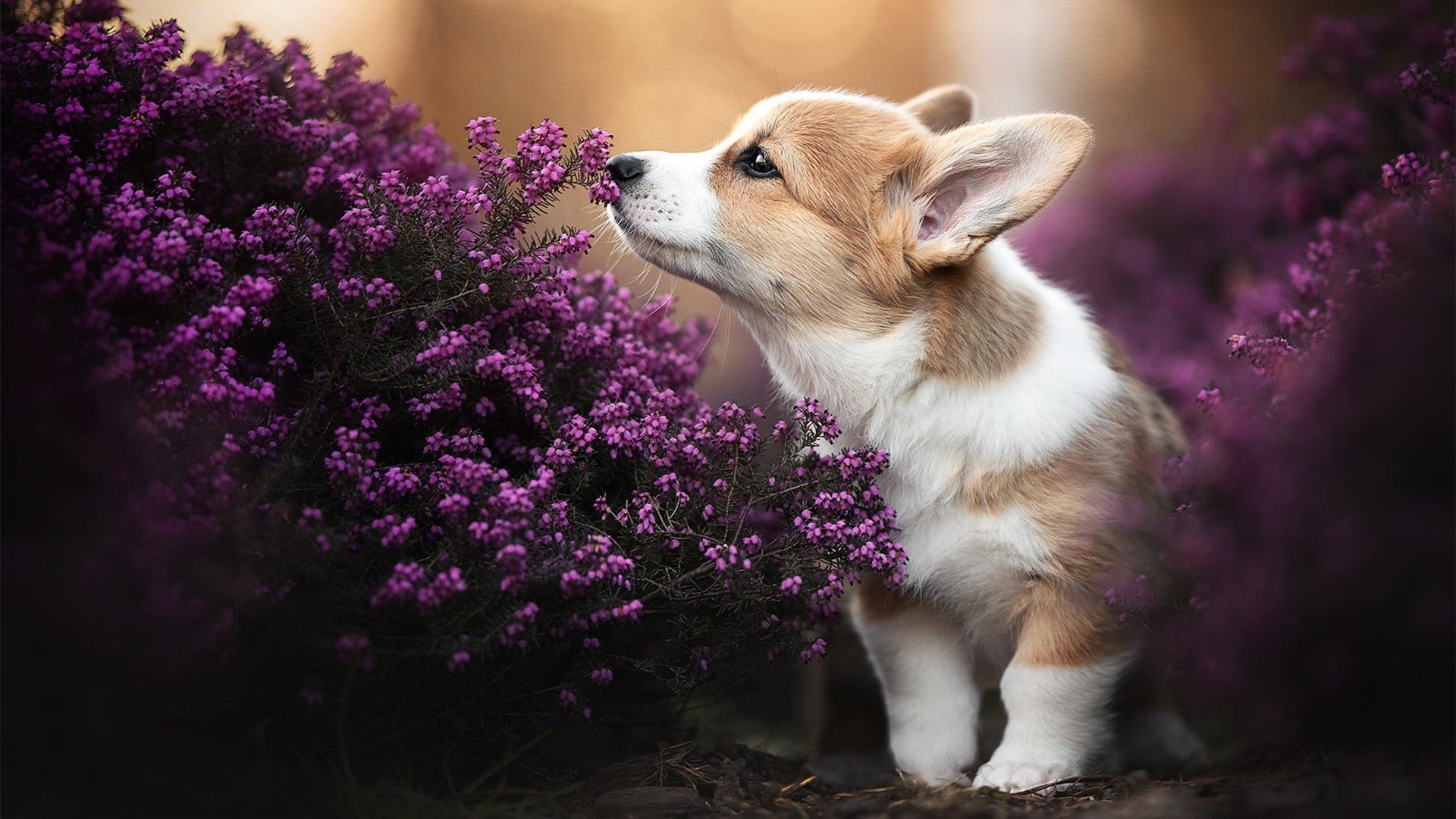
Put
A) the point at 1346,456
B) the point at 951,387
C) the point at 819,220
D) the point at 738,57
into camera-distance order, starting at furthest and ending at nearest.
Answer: the point at 738,57
the point at 819,220
the point at 951,387
the point at 1346,456

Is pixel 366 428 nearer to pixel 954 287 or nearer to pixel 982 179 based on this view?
pixel 954 287

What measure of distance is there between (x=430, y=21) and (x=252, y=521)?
6829 mm

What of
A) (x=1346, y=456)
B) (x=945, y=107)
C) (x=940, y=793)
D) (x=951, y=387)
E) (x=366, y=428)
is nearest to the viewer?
(x=1346, y=456)

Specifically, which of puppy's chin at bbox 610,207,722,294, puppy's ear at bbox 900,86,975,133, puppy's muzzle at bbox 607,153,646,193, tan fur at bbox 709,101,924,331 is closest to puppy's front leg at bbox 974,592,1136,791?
tan fur at bbox 709,101,924,331

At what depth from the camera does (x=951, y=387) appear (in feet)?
8.29

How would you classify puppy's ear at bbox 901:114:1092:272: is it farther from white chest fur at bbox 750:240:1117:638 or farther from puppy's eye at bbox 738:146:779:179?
puppy's eye at bbox 738:146:779:179

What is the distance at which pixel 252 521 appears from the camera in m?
1.85

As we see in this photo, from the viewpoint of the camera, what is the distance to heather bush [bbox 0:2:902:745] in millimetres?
1741

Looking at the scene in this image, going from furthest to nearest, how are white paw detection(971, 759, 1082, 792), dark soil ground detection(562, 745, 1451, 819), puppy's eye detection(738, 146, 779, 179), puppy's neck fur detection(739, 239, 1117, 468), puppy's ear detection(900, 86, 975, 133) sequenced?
puppy's ear detection(900, 86, 975, 133)
puppy's eye detection(738, 146, 779, 179)
puppy's neck fur detection(739, 239, 1117, 468)
white paw detection(971, 759, 1082, 792)
dark soil ground detection(562, 745, 1451, 819)

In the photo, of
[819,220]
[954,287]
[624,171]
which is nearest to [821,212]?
[819,220]

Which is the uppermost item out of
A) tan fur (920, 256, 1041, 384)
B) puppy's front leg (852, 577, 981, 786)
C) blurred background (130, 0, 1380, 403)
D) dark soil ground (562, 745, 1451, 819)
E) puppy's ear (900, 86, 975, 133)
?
blurred background (130, 0, 1380, 403)

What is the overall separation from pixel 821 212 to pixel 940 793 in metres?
1.43

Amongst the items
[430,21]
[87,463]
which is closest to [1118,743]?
[87,463]

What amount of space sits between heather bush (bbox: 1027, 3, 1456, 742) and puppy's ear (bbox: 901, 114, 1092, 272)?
57 cm
